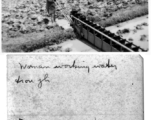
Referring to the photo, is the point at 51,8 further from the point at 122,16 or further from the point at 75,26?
the point at 122,16

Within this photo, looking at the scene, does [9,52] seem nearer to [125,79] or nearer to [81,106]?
[81,106]

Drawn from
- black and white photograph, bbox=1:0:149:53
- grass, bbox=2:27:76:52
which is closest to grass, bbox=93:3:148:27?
black and white photograph, bbox=1:0:149:53

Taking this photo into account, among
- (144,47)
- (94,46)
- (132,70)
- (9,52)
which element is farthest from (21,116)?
(144,47)

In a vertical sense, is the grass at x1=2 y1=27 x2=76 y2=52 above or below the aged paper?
above

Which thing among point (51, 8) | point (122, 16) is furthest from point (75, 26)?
point (122, 16)

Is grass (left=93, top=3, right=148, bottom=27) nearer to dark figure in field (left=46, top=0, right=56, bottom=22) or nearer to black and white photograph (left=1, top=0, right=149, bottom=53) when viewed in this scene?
black and white photograph (left=1, top=0, right=149, bottom=53)

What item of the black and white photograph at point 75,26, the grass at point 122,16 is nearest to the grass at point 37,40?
the black and white photograph at point 75,26

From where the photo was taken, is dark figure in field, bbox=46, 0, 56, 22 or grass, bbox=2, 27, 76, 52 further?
dark figure in field, bbox=46, 0, 56, 22

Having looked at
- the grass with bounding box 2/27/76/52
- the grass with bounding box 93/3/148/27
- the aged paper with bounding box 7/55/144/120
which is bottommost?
the aged paper with bounding box 7/55/144/120
